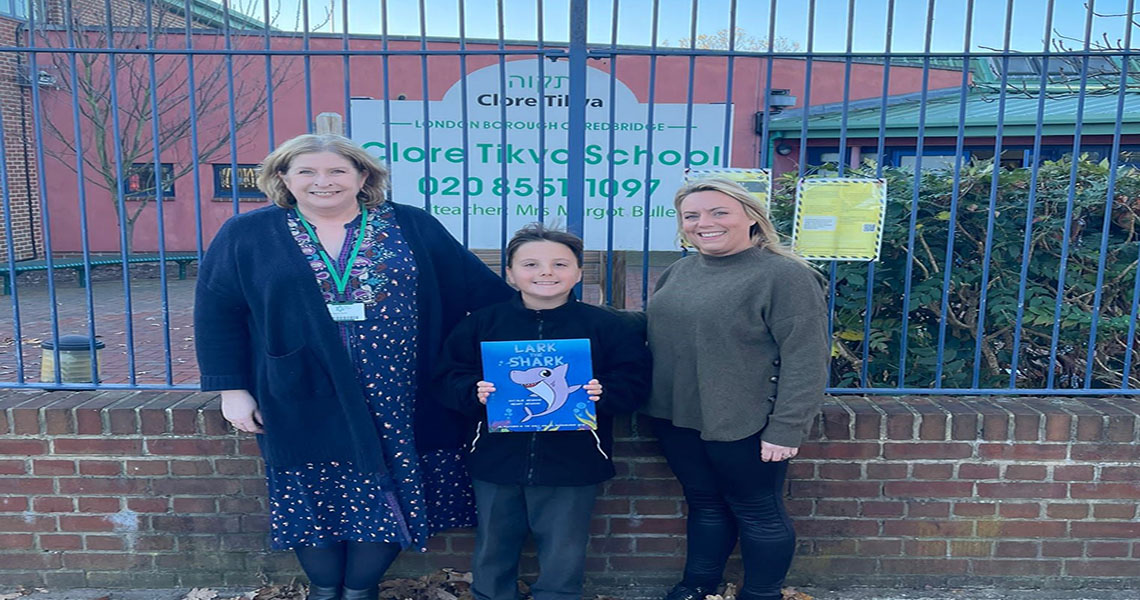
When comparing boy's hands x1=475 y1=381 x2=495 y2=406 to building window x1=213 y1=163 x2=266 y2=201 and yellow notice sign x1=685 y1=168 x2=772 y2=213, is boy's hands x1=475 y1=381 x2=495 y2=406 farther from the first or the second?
building window x1=213 y1=163 x2=266 y2=201

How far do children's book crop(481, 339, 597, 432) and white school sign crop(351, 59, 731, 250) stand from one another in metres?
0.70

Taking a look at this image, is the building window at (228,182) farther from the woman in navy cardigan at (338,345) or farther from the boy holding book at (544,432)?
the boy holding book at (544,432)

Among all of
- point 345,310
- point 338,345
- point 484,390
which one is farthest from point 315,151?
point 484,390

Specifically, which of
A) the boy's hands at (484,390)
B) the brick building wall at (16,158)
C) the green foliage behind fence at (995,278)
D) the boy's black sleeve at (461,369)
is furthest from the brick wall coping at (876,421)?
the brick building wall at (16,158)

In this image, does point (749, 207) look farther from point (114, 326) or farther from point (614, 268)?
point (114, 326)

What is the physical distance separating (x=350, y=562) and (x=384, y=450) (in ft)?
1.51

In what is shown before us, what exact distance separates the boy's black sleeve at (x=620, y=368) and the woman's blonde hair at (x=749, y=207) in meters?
0.40

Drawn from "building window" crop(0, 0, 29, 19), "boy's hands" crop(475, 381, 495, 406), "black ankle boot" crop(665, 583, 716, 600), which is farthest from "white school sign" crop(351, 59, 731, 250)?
"building window" crop(0, 0, 29, 19)

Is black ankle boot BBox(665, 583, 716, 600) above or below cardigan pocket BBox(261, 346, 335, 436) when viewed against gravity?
below

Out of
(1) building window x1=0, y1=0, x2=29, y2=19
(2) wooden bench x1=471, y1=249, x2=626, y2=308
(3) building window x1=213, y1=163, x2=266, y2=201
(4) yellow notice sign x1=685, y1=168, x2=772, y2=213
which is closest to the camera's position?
(4) yellow notice sign x1=685, y1=168, x2=772, y2=213

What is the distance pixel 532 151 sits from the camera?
3.05m

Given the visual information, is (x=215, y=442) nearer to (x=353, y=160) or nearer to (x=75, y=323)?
(x=353, y=160)

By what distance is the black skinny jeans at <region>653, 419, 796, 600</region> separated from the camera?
2.53 meters

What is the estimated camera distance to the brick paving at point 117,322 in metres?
6.50
